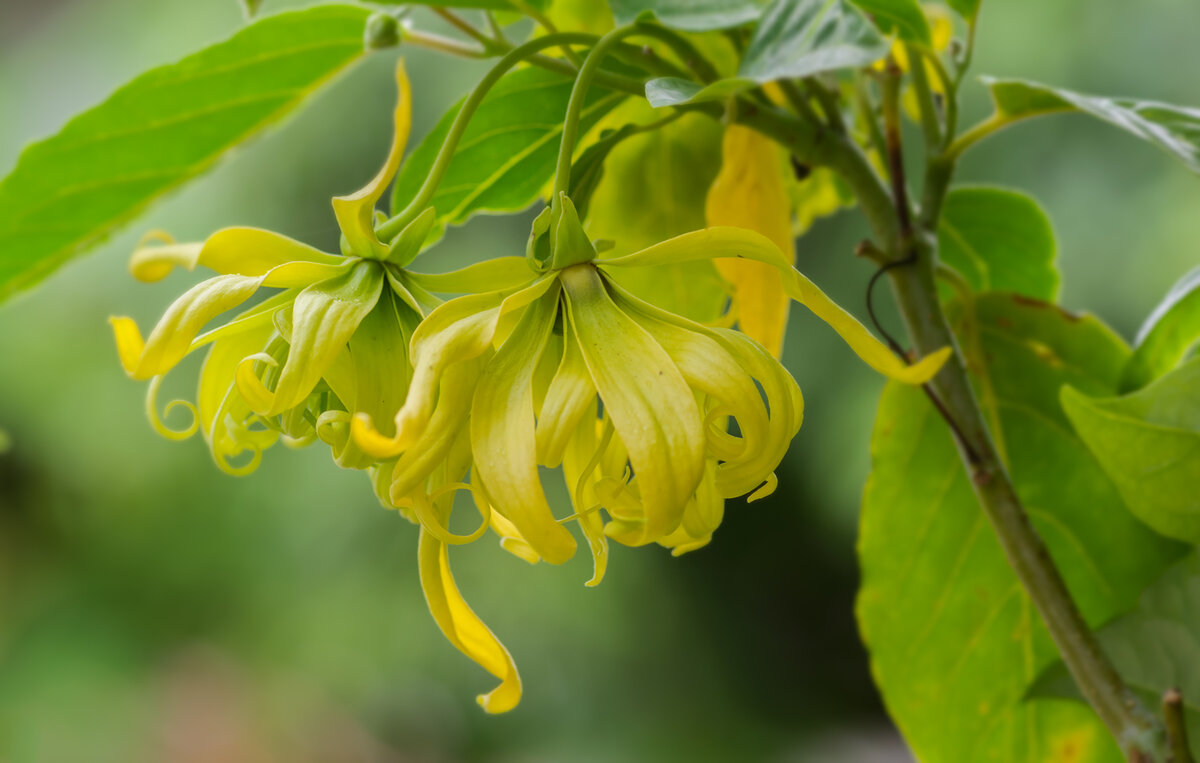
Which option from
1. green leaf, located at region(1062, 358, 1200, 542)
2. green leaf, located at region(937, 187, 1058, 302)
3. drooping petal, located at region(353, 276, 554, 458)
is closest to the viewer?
drooping petal, located at region(353, 276, 554, 458)

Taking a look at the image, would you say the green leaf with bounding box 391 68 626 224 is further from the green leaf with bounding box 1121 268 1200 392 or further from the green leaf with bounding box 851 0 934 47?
the green leaf with bounding box 1121 268 1200 392

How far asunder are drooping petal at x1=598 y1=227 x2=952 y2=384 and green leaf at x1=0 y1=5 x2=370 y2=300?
17cm

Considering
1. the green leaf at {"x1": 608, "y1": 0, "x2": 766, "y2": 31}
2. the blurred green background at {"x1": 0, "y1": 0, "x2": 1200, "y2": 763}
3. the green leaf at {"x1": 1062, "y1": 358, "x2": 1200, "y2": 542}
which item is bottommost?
the blurred green background at {"x1": 0, "y1": 0, "x2": 1200, "y2": 763}

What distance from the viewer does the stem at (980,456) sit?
0.23 m

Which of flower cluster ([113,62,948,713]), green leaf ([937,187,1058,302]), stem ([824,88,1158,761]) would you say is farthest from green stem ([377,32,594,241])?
green leaf ([937,187,1058,302])

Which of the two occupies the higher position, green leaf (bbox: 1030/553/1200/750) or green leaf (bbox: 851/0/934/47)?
green leaf (bbox: 851/0/934/47)

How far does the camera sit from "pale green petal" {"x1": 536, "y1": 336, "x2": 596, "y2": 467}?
0.50 ft

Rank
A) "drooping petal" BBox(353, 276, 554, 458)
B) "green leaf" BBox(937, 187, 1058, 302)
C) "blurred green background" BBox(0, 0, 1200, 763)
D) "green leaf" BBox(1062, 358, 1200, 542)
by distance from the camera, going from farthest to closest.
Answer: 1. "blurred green background" BBox(0, 0, 1200, 763)
2. "green leaf" BBox(937, 187, 1058, 302)
3. "green leaf" BBox(1062, 358, 1200, 542)
4. "drooping petal" BBox(353, 276, 554, 458)

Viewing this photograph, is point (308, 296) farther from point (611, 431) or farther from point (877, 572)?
Result: point (877, 572)

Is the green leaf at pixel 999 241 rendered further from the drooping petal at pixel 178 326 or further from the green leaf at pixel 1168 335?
the drooping petal at pixel 178 326

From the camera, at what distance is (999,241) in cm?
36

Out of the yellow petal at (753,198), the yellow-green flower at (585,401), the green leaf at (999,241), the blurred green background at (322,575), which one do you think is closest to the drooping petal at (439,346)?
the yellow-green flower at (585,401)

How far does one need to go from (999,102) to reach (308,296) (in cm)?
21

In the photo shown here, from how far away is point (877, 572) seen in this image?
31cm
